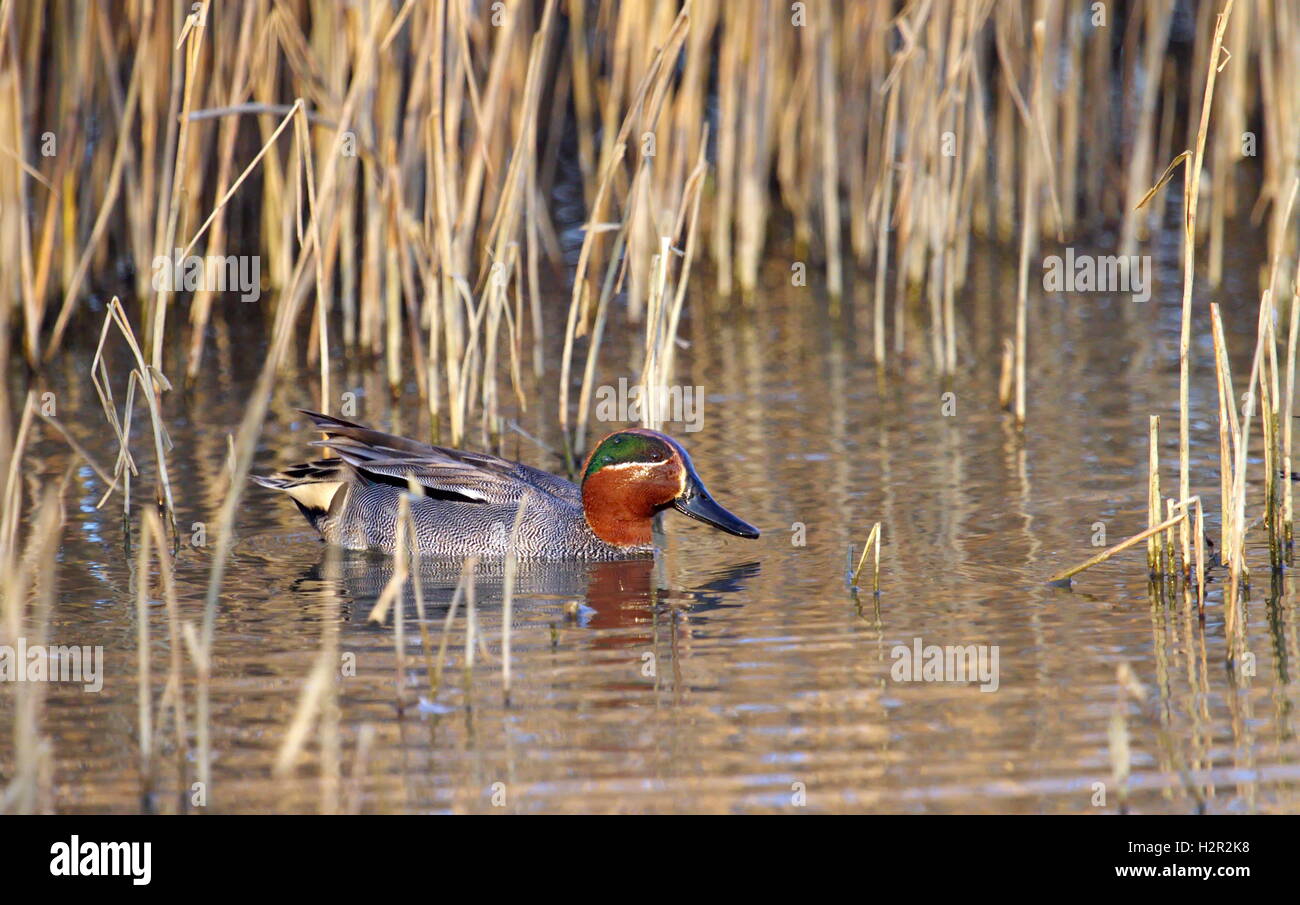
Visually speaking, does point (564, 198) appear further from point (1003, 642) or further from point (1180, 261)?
point (1003, 642)

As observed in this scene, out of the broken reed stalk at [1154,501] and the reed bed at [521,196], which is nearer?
the broken reed stalk at [1154,501]

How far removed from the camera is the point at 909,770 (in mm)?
4484

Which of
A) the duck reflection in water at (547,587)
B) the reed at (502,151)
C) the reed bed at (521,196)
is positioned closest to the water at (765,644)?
the duck reflection in water at (547,587)

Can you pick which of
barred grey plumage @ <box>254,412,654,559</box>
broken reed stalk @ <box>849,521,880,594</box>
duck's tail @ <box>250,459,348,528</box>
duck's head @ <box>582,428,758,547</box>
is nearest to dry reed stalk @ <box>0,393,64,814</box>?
duck's tail @ <box>250,459,348,528</box>

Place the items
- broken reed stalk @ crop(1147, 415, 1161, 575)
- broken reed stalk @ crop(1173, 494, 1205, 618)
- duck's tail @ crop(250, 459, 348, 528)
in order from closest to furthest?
broken reed stalk @ crop(1173, 494, 1205, 618), broken reed stalk @ crop(1147, 415, 1161, 575), duck's tail @ crop(250, 459, 348, 528)

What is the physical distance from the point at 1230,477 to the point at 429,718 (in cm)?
254

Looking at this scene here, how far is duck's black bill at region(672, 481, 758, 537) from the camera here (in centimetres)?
687

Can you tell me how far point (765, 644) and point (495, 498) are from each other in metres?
1.78

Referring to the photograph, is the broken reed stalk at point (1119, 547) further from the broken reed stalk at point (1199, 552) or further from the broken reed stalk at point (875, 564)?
the broken reed stalk at point (875, 564)

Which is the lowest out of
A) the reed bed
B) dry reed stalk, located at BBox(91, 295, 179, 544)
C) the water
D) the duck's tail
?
the water

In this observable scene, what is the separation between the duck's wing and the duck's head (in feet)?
0.73

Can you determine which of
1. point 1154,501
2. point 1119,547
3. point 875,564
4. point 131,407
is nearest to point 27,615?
point 131,407

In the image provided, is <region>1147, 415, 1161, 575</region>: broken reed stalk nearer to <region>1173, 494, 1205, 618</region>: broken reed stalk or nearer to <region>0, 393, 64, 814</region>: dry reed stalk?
<region>1173, 494, 1205, 618</region>: broken reed stalk

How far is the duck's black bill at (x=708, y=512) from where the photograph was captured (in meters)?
6.87
